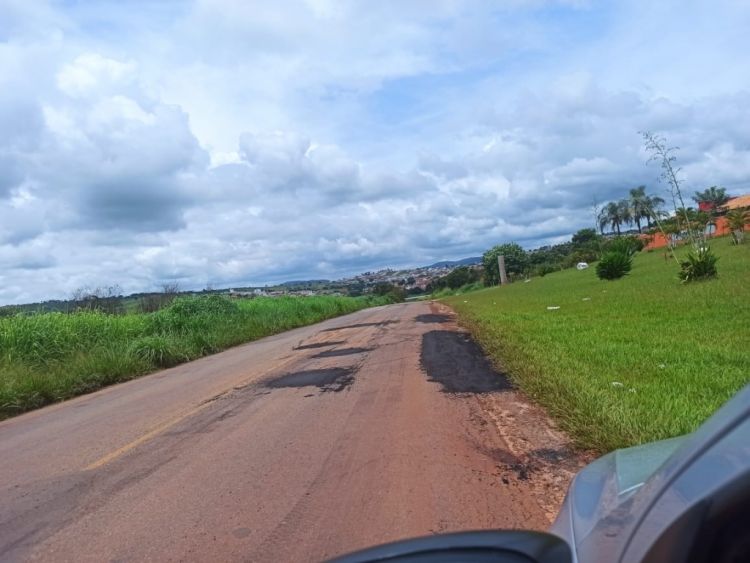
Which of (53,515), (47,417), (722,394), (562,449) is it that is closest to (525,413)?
(562,449)

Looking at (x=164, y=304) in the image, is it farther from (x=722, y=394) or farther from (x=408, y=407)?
(x=722, y=394)

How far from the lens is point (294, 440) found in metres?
6.75

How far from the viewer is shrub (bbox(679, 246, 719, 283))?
782 inches

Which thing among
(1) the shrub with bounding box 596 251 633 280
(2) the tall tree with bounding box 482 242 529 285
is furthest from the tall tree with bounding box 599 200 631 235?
(1) the shrub with bounding box 596 251 633 280

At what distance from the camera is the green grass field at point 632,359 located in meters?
5.74

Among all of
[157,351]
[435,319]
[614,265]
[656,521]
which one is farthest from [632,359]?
[614,265]

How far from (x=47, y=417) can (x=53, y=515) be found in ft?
21.0

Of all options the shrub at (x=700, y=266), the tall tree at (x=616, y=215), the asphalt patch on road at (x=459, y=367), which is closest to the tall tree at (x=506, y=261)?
the tall tree at (x=616, y=215)

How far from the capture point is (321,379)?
10883 mm

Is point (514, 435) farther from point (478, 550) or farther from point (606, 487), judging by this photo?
point (478, 550)

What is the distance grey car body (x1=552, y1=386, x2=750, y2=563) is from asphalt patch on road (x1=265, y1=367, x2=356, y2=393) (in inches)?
324

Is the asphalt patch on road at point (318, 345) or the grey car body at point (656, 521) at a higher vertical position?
the grey car body at point (656, 521)

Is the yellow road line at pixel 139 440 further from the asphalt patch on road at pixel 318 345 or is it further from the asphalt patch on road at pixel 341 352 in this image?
the asphalt patch on road at pixel 318 345

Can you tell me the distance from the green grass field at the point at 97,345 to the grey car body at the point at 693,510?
42.7 feet
